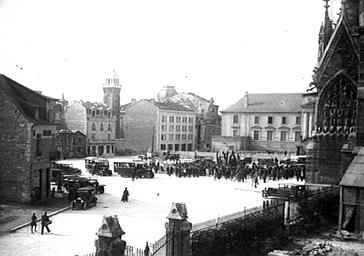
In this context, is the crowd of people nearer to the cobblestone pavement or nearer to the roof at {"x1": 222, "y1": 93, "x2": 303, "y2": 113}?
the cobblestone pavement

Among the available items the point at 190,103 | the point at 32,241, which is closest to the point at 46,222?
the point at 32,241

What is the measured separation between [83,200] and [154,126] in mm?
52186

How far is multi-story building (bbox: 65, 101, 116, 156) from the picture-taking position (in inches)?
2822

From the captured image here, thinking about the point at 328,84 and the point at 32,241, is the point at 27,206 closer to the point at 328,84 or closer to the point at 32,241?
the point at 32,241

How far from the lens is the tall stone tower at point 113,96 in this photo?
85.4 m

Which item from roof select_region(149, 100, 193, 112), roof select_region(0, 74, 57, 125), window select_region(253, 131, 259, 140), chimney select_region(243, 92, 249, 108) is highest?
chimney select_region(243, 92, 249, 108)

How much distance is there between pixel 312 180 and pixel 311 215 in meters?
8.61

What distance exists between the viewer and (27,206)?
28156mm

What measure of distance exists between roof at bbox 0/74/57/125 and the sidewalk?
196 inches

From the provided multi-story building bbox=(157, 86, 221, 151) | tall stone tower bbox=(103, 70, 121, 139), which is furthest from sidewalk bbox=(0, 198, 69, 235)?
multi-story building bbox=(157, 86, 221, 151)

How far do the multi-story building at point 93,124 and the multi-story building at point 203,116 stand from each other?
20185mm

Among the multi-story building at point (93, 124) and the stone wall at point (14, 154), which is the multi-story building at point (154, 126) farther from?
the stone wall at point (14, 154)

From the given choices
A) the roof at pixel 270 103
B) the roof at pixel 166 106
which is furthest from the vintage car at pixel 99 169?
the roof at pixel 270 103

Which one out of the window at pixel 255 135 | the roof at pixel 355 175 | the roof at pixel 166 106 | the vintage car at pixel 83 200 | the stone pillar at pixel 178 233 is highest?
the roof at pixel 166 106
